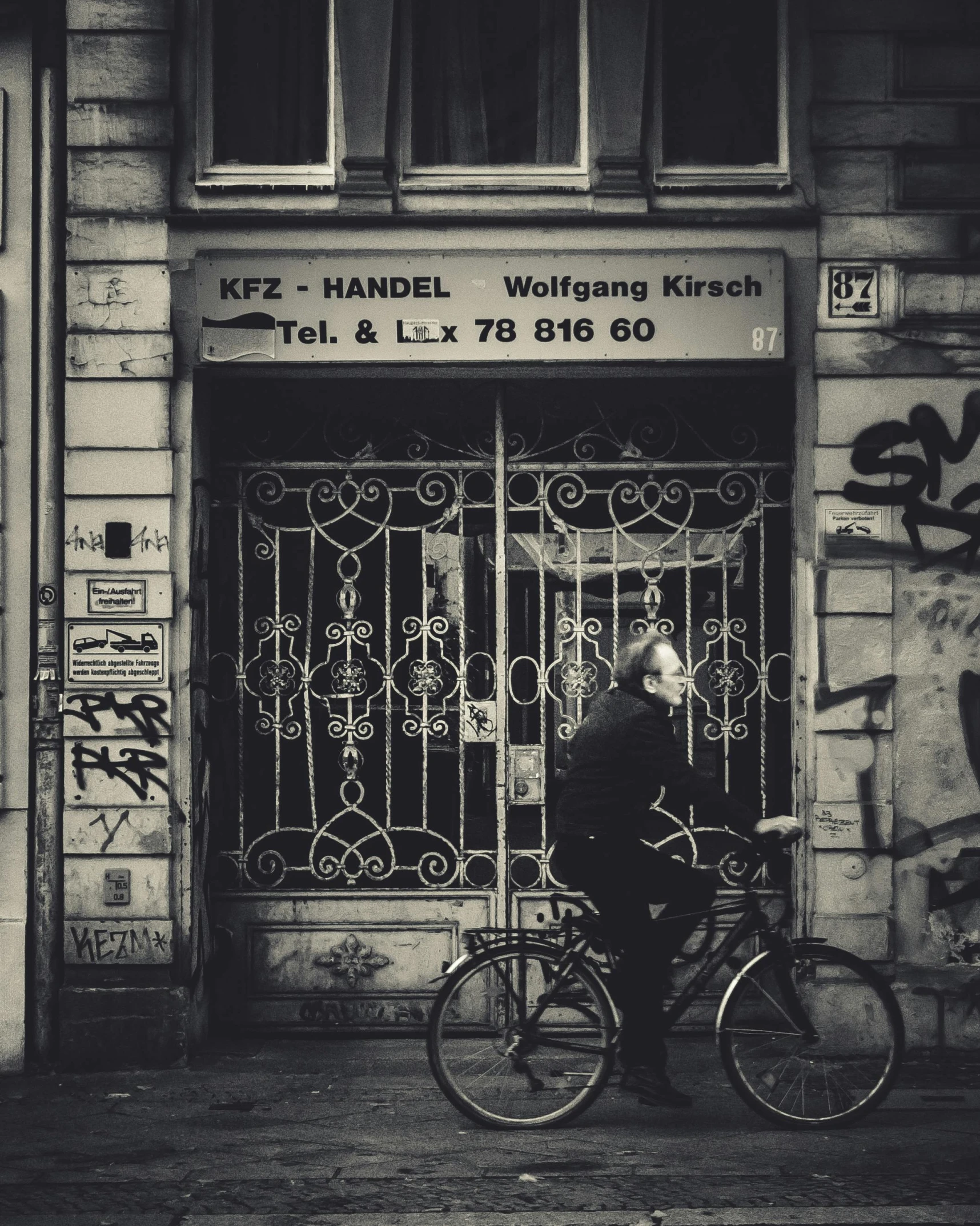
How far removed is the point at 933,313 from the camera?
7.54m

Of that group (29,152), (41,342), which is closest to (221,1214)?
(41,342)

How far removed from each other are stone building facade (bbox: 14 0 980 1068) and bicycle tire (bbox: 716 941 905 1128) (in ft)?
4.05

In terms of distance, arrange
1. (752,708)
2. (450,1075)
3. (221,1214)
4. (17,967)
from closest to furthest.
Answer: (221,1214) → (450,1075) → (17,967) → (752,708)

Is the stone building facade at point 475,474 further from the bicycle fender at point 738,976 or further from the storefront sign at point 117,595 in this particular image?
the bicycle fender at point 738,976

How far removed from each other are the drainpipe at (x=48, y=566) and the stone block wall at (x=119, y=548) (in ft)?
0.22

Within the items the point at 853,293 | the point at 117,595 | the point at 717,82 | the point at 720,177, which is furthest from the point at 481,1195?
the point at 717,82

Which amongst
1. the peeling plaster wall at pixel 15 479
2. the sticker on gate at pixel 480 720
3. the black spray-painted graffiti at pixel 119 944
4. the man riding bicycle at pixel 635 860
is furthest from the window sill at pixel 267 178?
the black spray-painted graffiti at pixel 119 944

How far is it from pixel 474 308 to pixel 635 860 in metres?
2.84

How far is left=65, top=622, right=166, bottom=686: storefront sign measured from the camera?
24.3 ft

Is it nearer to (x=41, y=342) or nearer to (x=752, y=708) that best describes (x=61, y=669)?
(x=41, y=342)

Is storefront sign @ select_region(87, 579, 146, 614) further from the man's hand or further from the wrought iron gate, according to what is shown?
the man's hand

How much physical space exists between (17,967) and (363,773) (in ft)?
6.03

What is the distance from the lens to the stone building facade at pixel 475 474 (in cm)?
746

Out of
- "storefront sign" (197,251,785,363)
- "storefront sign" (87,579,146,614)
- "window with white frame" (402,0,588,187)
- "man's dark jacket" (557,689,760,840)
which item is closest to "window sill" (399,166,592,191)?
"window with white frame" (402,0,588,187)
